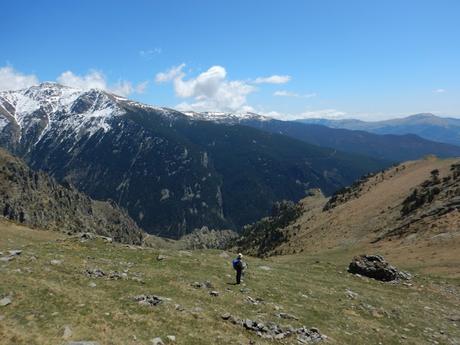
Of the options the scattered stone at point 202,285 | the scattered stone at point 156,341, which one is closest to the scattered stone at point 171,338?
the scattered stone at point 156,341

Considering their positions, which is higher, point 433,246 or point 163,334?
point 163,334

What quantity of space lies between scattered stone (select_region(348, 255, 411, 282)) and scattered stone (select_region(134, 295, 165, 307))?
Result: 3103 centimetres

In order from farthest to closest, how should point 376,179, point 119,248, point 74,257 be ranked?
point 376,179 < point 119,248 < point 74,257

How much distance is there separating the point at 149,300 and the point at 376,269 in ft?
105

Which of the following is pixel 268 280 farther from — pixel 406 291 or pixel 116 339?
pixel 116 339

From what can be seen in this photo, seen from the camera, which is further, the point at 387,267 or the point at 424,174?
the point at 424,174

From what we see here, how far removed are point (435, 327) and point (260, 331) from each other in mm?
16349

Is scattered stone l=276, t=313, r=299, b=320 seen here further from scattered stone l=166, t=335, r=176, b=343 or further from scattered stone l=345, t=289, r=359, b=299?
scattered stone l=345, t=289, r=359, b=299

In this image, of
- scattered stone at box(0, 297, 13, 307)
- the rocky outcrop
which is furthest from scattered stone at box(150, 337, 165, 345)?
the rocky outcrop

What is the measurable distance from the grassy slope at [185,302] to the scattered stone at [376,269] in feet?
6.67

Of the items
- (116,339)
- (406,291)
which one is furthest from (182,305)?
(406,291)

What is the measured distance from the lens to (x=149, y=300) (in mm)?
26984

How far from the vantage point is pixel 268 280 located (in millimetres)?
39438

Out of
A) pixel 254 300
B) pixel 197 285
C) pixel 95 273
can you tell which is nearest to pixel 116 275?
pixel 95 273
